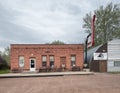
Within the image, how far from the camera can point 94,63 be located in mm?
53281

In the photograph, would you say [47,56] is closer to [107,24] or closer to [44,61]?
[44,61]

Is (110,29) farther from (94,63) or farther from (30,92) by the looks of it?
(30,92)

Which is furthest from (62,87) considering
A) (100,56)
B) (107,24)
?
(107,24)

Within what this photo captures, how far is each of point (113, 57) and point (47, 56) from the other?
10.4 meters

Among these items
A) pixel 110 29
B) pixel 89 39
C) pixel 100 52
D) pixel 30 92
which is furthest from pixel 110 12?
pixel 30 92

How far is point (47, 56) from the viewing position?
165 ft

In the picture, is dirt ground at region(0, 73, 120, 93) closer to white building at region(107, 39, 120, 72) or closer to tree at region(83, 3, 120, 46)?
white building at region(107, 39, 120, 72)

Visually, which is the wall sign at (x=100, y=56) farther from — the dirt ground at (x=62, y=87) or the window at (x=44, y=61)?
the dirt ground at (x=62, y=87)

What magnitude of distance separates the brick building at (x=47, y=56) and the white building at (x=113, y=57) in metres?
4.45

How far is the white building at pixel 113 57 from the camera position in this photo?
50.8 m

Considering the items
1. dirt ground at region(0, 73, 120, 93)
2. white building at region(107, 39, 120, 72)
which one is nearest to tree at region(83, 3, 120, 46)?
white building at region(107, 39, 120, 72)

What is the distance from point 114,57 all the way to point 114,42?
238cm

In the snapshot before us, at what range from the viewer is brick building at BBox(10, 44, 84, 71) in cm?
5000

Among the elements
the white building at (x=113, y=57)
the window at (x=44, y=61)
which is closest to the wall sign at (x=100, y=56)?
the white building at (x=113, y=57)
